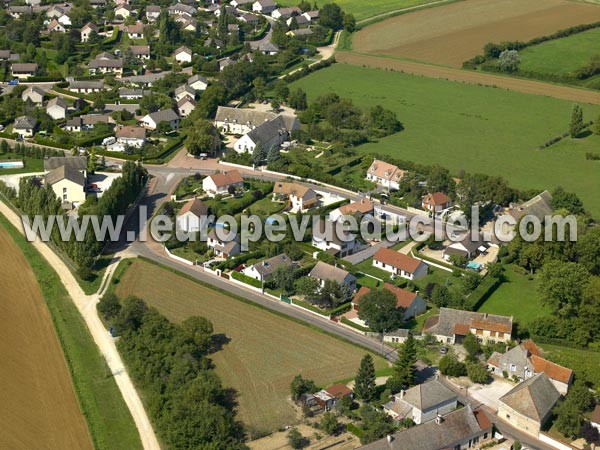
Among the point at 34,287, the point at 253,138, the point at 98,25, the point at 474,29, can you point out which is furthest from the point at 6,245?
the point at 474,29

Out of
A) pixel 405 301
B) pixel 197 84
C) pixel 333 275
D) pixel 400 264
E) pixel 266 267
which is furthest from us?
pixel 197 84

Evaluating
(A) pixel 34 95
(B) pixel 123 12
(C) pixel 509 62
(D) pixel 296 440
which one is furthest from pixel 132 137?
(B) pixel 123 12

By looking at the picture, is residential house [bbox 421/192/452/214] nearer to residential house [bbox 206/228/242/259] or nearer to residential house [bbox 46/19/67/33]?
residential house [bbox 206/228/242/259]

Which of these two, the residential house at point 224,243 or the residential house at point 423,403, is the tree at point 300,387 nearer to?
the residential house at point 423,403

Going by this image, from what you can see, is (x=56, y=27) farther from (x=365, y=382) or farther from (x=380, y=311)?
(x=365, y=382)

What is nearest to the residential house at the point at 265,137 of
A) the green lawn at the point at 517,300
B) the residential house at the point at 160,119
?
the residential house at the point at 160,119

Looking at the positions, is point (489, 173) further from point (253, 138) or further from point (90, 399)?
point (90, 399)

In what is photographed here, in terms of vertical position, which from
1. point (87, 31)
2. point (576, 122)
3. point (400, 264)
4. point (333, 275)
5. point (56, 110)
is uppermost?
point (87, 31)
